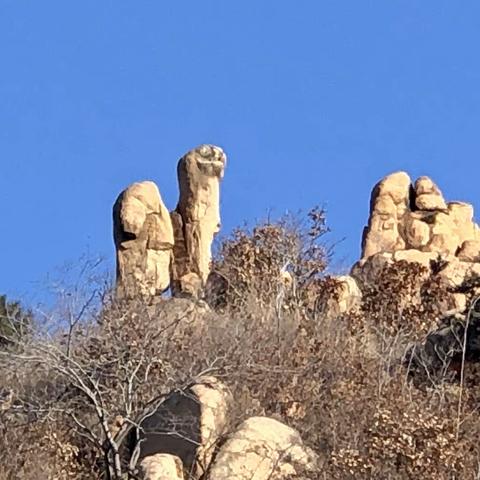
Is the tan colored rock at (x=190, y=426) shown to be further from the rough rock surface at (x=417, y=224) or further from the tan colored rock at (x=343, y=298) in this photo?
the rough rock surface at (x=417, y=224)

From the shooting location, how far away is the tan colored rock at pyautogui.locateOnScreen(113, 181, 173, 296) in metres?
31.9

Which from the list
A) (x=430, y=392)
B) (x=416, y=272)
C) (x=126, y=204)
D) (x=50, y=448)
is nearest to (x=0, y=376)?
(x=50, y=448)

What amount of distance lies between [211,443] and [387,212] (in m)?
17.2

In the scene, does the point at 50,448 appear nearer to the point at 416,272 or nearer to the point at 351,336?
the point at 351,336

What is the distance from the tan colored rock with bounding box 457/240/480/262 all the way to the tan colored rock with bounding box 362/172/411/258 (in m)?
1.19

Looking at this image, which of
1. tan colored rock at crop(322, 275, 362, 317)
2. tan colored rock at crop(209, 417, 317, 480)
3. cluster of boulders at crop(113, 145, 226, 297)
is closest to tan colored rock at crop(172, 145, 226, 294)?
cluster of boulders at crop(113, 145, 226, 297)

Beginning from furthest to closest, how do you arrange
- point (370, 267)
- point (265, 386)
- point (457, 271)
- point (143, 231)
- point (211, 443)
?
point (143, 231), point (370, 267), point (457, 271), point (265, 386), point (211, 443)

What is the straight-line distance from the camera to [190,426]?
746 inches

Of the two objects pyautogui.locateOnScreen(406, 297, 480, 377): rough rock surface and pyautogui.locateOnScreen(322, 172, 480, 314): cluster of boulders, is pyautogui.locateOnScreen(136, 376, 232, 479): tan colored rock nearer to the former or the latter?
pyautogui.locateOnScreen(406, 297, 480, 377): rough rock surface

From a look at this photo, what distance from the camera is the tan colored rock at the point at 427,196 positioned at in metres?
35.7

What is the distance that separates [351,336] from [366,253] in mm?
11139

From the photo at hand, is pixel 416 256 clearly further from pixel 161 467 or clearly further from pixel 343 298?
pixel 161 467

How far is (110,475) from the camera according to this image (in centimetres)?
1745

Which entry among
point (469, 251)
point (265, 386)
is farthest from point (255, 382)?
point (469, 251)
